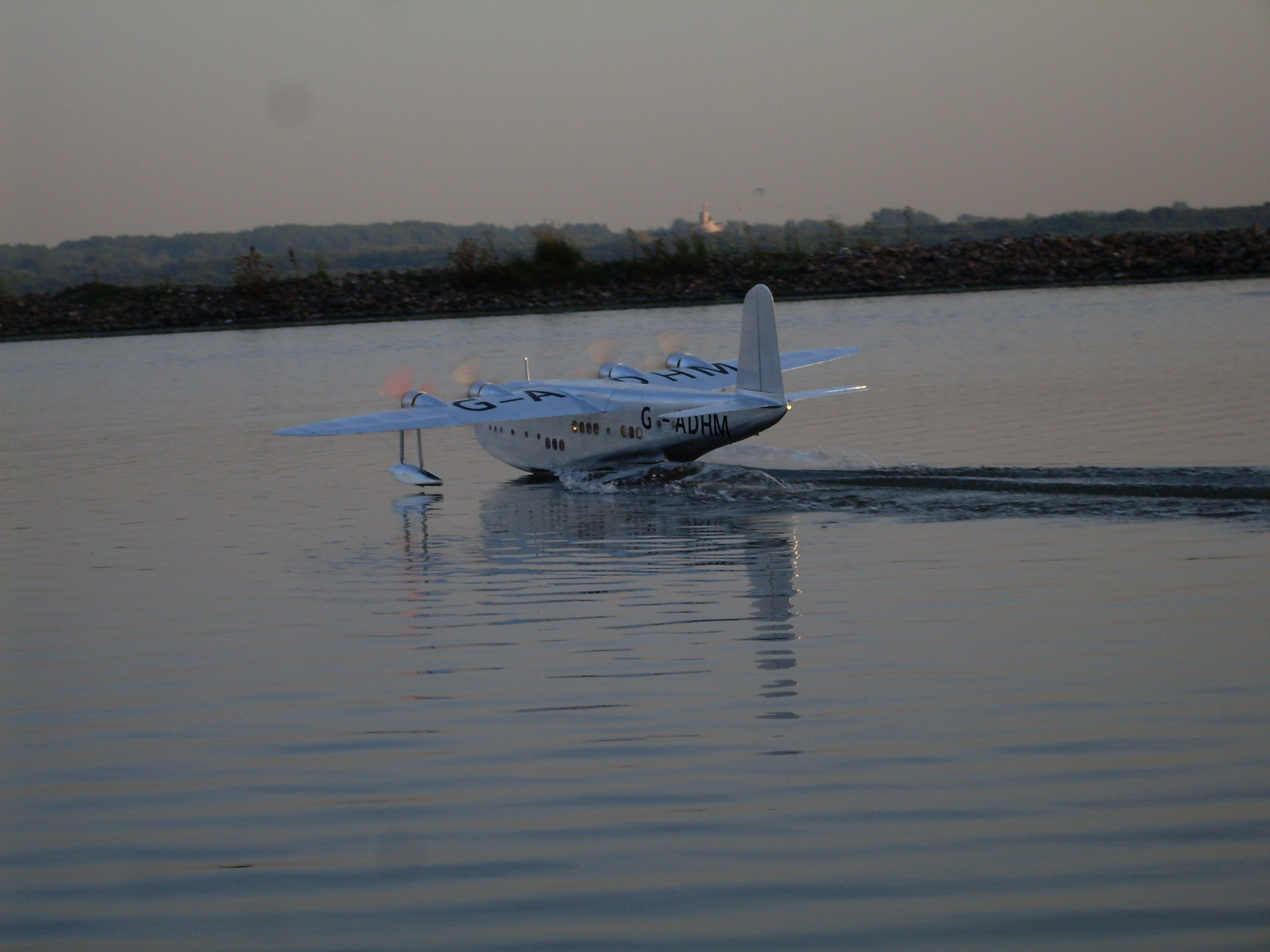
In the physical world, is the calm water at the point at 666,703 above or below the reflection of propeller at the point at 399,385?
below

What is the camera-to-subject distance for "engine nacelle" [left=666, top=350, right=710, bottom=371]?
27.1 meters

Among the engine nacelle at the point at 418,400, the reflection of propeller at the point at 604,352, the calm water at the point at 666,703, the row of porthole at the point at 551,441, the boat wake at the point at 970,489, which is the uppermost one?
the reflection of propeller at the point at 604,352

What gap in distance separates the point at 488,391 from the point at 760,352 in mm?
5304

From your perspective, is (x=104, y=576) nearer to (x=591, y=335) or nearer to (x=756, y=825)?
(x=756, y=825)

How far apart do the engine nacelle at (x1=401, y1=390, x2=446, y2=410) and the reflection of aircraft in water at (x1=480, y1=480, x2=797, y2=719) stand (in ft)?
6.69

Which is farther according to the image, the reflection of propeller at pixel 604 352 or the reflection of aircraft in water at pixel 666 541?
the reflection of propeller at pixel 604 352

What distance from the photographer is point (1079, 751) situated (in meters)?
8.88

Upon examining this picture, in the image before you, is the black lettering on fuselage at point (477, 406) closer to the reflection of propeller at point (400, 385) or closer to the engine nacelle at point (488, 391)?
the engine nacelle at point (488, 391)

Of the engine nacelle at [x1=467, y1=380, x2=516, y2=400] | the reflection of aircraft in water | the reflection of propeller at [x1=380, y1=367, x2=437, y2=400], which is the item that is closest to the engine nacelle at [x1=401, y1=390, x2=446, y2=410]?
the reflection of propeller at [x1=380, y1=367, x2=437, y2=400]

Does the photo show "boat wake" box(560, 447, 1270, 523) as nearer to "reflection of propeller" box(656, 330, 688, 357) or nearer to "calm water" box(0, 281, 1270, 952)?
"calm water" box(0, 281, 1270, 952)

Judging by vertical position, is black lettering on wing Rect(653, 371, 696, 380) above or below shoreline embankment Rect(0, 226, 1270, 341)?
below

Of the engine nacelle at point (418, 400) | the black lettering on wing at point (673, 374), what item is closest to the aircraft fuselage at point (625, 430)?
the engine nacelle at point (418, 400)

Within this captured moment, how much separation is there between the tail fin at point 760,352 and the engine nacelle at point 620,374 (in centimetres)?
316

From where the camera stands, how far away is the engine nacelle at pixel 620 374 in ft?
83.0
